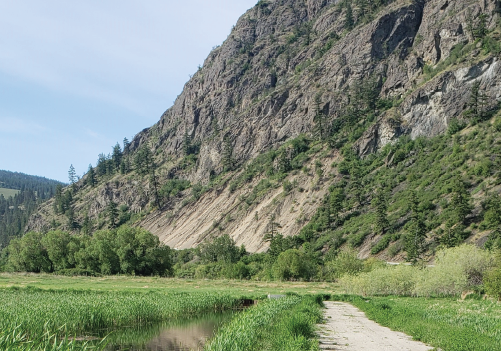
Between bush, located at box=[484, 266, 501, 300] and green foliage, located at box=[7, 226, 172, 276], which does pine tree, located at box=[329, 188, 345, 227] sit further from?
bush, located at box=[484, 266, 501, 300]

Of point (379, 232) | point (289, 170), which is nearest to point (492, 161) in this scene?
point (379, 232)

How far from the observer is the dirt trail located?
18.0m

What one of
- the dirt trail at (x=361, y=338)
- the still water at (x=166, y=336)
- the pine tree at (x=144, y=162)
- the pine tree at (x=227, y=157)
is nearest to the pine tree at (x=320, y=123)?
the pine tree at (x=227, y=157)

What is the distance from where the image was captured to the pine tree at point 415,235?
70.0 metres

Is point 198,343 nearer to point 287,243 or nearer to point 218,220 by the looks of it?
point 287,243

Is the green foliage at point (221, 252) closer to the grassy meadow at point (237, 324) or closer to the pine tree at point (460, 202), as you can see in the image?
the pine tree at point (460, 202)

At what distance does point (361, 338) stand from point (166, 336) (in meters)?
12.5

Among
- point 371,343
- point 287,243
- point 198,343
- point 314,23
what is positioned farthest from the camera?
point 314,23

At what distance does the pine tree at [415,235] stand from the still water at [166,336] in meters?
48.5

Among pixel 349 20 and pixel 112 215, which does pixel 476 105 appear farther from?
pixel 112 215

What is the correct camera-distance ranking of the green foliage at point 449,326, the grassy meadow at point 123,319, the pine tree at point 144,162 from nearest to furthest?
the grassy meadow at point 123,319
the green foliage at point 449,326
the pine tree at point 144,162

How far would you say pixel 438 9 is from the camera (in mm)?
137000

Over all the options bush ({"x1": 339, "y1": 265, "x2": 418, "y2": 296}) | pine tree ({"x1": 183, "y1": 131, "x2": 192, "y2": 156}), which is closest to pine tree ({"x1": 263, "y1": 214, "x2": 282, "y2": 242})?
bush ({"x1": 339, "y1": 265, "x2": 418, "y2": 296})

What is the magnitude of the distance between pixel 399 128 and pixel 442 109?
11969 millimetres
